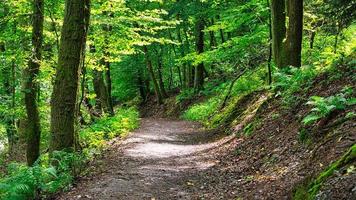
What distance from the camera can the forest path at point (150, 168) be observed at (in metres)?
7.43

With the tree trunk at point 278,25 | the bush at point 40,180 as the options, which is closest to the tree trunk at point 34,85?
the bush at point 40,180

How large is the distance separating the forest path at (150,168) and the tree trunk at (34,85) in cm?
232

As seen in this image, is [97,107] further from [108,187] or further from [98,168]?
[108,187]

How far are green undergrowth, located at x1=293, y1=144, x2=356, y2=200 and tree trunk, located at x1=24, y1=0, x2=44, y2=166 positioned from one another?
835cm

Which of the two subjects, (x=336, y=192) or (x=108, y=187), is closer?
(x=336, y=192)

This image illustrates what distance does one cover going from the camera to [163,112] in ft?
97.7

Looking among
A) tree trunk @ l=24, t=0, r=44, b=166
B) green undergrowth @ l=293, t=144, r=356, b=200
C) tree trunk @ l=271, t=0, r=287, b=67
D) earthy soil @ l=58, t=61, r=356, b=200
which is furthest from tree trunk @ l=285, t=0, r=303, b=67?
tree trunk @ l=24, t=0, r=44, b=166

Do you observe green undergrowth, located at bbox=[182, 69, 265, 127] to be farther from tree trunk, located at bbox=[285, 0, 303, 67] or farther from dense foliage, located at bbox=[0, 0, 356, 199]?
tree trunk, located at bbox=[285, 0, 303, 67]

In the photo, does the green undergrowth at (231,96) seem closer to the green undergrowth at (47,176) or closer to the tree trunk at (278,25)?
the tree trunk at (278,25)

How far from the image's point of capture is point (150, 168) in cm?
938

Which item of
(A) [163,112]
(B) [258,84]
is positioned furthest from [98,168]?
(A) [163,112]

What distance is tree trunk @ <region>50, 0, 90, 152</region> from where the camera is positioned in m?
8.94

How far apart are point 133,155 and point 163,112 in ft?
62.0

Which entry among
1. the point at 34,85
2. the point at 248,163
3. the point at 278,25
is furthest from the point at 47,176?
the point at 278,25
